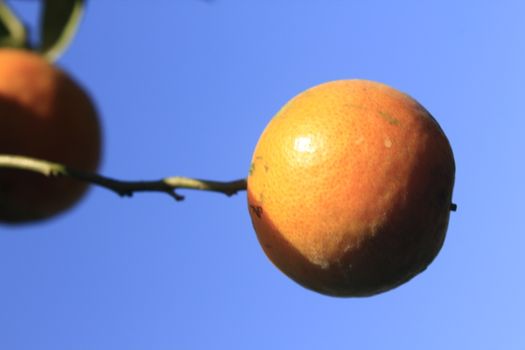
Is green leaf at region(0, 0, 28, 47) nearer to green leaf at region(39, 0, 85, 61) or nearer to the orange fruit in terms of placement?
green leaf at region(39, 0, 85, 61)

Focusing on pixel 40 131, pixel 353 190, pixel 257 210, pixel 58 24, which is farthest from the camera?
pixel 58 24

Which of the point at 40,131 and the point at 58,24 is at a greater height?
the point at 58,24

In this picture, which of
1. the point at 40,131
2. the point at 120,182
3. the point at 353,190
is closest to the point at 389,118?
the point at 353,190

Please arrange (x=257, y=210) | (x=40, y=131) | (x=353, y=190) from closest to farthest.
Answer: (x=353, y=190) → (x=257, y=210) → (x=40, y=131)

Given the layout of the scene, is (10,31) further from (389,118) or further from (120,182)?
(389,118)

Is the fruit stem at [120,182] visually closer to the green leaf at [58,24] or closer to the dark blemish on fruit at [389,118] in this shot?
the dark blemish on fruit at [389,118]

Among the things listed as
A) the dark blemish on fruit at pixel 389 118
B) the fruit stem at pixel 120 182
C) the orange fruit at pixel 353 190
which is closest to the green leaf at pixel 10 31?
the fruit stem at pixel 120 182

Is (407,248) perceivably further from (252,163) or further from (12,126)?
(12,126)
